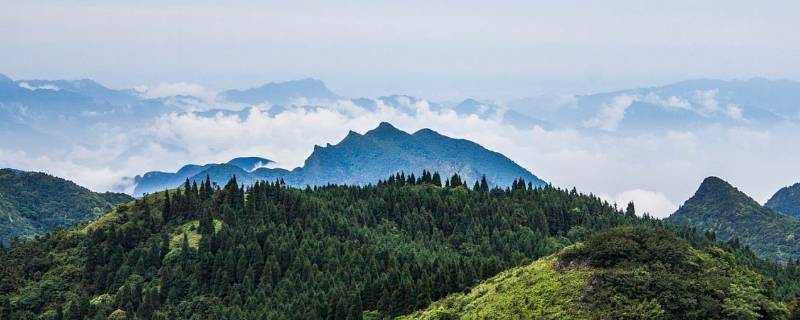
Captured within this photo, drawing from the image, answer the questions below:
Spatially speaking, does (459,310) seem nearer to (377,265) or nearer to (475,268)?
(475,268)

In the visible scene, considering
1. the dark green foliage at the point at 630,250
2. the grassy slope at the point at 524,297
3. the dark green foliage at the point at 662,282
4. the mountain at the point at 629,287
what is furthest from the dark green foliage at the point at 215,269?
the dark green foliage at the point at 662,282

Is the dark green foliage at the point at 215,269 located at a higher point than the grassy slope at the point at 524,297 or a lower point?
higher

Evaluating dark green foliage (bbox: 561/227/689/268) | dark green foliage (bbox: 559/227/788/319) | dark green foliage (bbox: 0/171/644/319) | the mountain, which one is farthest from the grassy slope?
dark green foliage (bbox: 0/171/644/319)

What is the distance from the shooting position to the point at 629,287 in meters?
98.6

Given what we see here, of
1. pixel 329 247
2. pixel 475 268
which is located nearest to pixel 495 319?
pixel 475 268

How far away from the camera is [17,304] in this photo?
18025 centimetres

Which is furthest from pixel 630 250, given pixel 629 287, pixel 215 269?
pixel 215 269

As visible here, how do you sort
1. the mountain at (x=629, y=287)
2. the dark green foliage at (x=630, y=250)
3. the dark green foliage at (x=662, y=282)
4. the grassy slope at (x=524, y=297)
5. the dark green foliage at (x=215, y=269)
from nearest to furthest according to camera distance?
the dark green foliage at (x=662, y=282) → the mountain at (x=629, y=287) → the grassy slope at (x=524, y=297) → the dark green foliage at (x=630, y=250) → the dark green foliage at (x=215, y=269)

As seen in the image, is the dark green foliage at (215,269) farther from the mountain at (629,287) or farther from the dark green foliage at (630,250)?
the dark green foliage at (630,250)

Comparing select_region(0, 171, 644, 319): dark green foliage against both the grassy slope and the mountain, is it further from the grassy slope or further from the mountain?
the mountain

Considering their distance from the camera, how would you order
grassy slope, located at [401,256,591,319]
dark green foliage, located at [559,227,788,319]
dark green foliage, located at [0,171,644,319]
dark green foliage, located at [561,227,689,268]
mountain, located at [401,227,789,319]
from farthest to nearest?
dark green foliage, located at [0,171,644,319], dark green foliage, located at [561,227,689,268], grassy slope, located at [401,256,591,319], mountain, located at [401,227,789,319], dark green foliage, located at [559,227,788,319]

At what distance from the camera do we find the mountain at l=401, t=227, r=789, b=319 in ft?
316

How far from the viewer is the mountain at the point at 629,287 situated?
96438 millimetres

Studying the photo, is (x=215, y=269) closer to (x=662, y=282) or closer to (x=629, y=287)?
(x=629, y=287)
